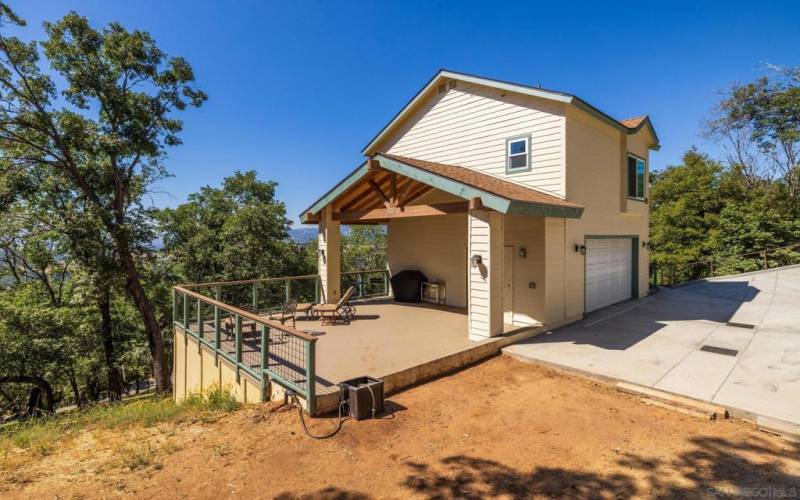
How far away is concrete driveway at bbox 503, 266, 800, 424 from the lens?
5176 mm

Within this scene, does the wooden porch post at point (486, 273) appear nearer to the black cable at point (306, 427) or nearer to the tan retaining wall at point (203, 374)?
the black cable at point (306, 427)

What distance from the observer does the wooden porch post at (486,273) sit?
7262 millimetres

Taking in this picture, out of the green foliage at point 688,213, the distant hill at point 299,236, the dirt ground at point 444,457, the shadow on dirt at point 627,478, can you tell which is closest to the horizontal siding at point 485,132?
the distant hill at point 299,236

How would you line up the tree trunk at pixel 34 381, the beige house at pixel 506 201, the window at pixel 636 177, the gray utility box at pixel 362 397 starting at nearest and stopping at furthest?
the gray utility box at pixel 362 397 < the beige house at pixel 506 201 < the window at pixel 636 177 < the tree trunk at pixel 34 381

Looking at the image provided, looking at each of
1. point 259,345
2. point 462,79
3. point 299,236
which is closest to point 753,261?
point 462,79

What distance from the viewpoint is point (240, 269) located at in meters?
19.1

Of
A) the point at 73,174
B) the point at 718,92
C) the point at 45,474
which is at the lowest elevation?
the point at 45,474

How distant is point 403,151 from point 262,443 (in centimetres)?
1063

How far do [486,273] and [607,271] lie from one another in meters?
6.43

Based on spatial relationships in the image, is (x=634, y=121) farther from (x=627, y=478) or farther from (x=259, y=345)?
(x=259, y=345)

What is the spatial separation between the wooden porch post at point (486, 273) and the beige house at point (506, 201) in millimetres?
23

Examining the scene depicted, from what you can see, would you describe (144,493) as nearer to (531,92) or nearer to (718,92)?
(531,92)

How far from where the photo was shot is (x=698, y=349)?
7133 mm

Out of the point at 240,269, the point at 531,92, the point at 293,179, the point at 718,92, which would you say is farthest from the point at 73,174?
the point at 718,92
